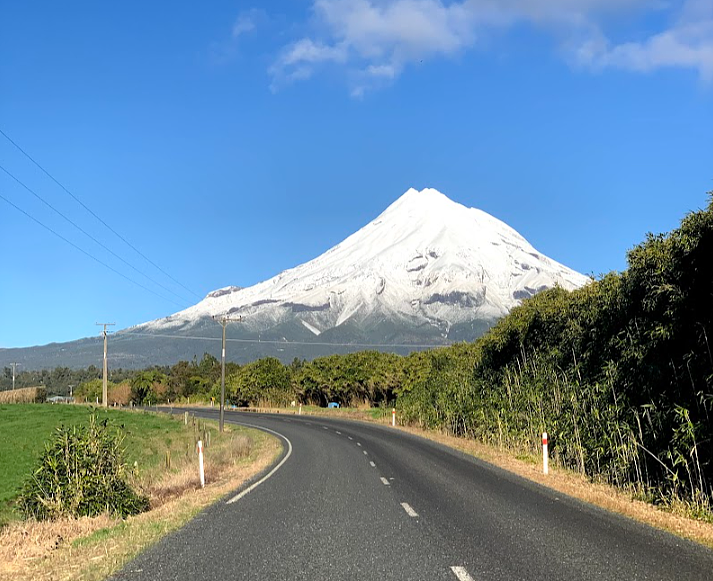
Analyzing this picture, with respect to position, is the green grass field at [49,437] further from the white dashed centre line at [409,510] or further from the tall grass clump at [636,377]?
the tall grass clump at [636,377]

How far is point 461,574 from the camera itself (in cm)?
731

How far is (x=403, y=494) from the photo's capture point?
47.9 feet

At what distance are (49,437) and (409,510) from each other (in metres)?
24.0

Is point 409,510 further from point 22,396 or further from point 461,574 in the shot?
point 22,396

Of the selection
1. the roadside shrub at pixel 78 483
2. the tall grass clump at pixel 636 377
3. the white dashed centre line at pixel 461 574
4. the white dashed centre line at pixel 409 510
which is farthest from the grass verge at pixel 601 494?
the roadside shrub at pixel 78 483

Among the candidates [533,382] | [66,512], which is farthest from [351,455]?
[66,512]

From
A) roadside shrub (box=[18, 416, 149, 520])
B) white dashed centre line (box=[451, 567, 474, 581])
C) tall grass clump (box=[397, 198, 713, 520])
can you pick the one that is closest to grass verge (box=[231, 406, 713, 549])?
tall grass clump (box=[397, 198, 713, 520])

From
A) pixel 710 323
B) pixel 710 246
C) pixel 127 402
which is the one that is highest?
pixel 710 246

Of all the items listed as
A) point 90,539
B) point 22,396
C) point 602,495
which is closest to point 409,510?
point 602,495

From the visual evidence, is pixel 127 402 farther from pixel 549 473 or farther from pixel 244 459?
pixel 549 473

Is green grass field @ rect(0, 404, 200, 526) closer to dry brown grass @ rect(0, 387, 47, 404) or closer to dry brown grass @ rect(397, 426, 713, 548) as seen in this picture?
dry brown grass @ rect(397, 426, 713, 548)

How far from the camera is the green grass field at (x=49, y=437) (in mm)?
28678

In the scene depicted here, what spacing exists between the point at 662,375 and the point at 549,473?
6680mm

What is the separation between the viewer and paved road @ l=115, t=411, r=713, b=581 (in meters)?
7.55
